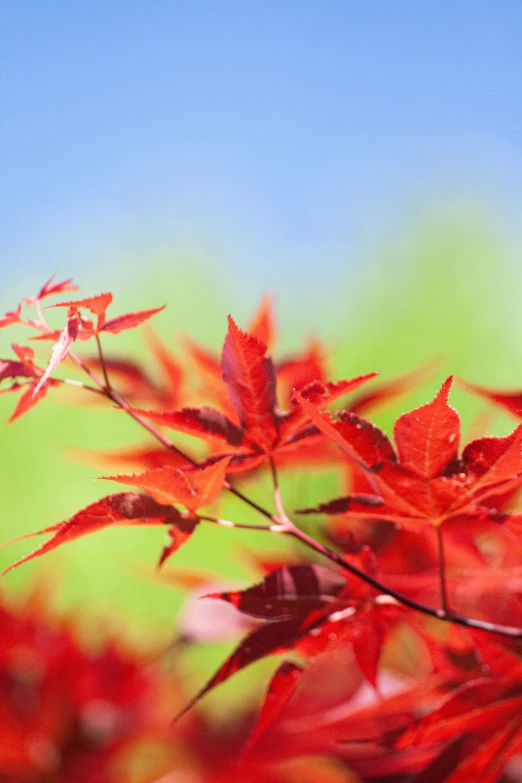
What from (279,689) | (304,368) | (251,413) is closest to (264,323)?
(304,368)

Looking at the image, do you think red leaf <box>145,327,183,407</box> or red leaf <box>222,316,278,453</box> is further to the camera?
red leaf <box>145,327,183,407</box>

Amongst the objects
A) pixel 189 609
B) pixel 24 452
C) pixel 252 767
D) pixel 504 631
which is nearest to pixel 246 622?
pixel 189 609

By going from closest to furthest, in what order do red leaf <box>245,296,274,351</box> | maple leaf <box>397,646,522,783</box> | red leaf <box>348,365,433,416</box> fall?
maple leaf <box>397,646,522,783</box>
red leaf <box>348,365,433,416</box>
red leaf <box>245,296,274,351</box>

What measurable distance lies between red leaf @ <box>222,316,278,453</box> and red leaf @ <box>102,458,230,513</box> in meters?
0.06

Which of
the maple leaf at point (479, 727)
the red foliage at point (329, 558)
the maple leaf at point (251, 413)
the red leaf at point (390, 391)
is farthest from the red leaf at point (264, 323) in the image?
the maple leaf at point (479, 727)

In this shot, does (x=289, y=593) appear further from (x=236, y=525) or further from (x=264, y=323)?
(x=264, y=323)

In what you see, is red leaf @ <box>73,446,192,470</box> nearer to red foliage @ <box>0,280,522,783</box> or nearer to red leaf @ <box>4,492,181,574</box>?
red foliage @ <box>0,280,522,783</box>

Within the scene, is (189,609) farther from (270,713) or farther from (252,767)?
(270,713)

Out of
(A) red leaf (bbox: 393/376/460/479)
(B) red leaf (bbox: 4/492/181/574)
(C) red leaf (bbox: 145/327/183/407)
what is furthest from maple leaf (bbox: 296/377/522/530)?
(C) red leaf (bbox: 145/327/183/407)

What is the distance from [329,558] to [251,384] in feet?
0.41

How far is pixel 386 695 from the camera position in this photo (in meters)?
0.57

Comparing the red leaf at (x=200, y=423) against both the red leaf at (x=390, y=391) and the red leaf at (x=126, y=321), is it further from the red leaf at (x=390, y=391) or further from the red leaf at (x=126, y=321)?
the red leaf at (x=390, y=391)

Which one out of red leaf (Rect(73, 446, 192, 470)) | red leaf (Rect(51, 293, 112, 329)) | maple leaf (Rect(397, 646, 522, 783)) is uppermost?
red leaf (Rect(51, 293, 112, 329))

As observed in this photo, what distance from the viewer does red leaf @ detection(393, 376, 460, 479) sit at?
1.17 ft
